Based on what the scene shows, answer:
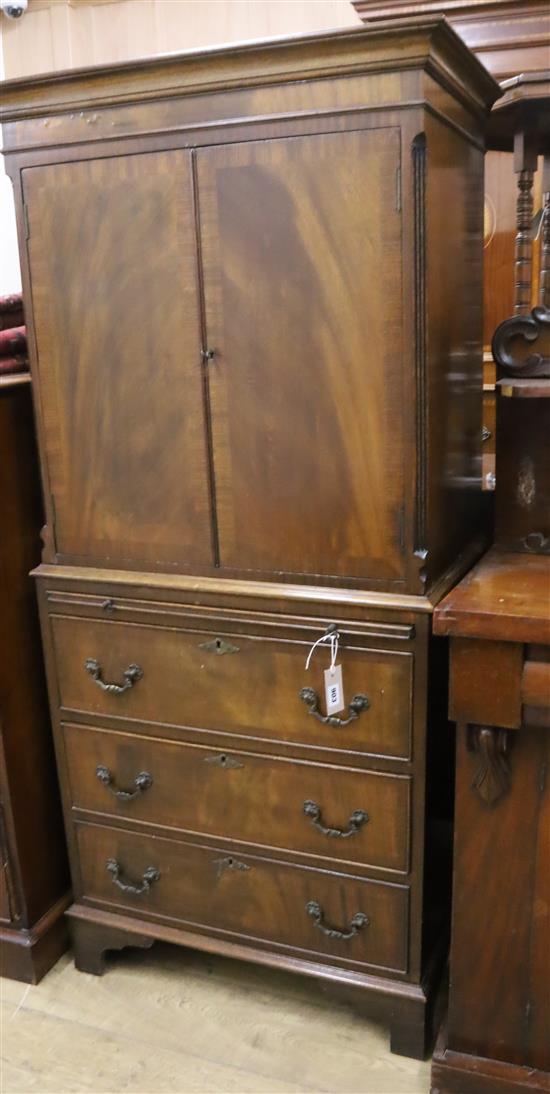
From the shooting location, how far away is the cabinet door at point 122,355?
1.43 m

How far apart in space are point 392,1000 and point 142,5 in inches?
108

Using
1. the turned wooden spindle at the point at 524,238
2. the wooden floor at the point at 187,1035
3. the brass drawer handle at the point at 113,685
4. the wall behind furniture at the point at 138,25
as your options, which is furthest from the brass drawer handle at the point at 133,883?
the wall behind furniture at the point at 138,25

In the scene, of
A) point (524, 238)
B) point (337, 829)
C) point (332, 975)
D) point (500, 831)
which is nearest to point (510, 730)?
point (500, 831)

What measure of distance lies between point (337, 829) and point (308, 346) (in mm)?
798

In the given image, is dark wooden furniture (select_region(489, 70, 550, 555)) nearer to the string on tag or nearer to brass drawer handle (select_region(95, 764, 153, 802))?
the string on tag

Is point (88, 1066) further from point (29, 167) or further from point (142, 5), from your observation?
point (142, 5)

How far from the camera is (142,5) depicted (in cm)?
274

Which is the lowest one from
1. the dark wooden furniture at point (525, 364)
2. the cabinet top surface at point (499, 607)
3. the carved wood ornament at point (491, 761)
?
the carved wood ornament at point (491, 761)

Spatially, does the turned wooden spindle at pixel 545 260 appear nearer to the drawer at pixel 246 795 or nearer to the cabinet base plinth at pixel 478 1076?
the drawer at pixel 246 795

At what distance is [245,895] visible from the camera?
166 cm

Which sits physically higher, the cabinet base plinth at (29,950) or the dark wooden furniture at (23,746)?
the dark wooden furniture at (23,746)

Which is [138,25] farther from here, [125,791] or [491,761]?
[491,761]

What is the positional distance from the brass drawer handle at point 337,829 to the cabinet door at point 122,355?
457mm

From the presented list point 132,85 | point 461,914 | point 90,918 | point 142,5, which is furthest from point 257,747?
point 142,5
